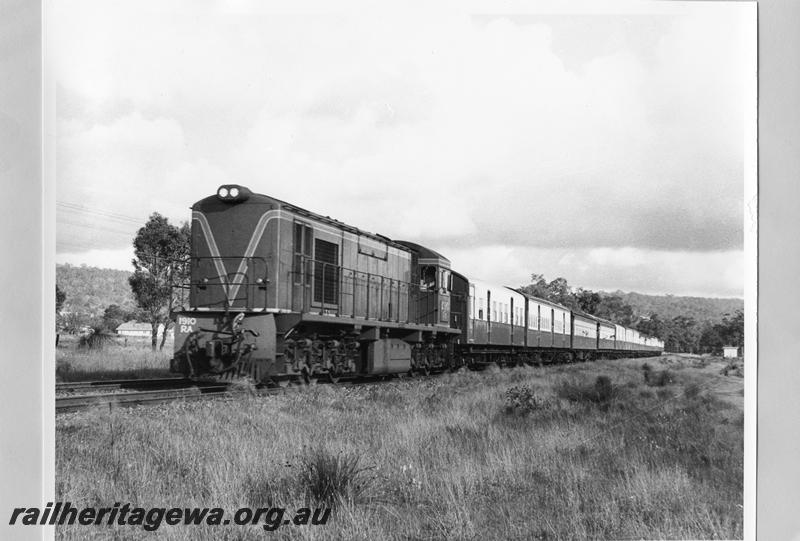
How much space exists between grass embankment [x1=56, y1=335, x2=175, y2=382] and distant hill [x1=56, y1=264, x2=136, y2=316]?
106 centimetres

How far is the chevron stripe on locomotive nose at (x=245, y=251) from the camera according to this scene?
40.3ft

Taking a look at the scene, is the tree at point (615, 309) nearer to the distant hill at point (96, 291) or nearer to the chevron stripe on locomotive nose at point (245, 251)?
the chevron stripe on locomotive nose at point (245, 251)

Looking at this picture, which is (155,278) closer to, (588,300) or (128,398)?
(128,398)

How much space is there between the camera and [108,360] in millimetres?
15992

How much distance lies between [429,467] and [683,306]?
6767 millimetres

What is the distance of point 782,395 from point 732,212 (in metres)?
2.09

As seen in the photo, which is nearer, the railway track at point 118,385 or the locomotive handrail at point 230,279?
the railway track at point 118,385

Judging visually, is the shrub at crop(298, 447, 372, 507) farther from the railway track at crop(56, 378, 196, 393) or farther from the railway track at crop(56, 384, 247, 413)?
the railway track at crop(56, 378, 196, 393)

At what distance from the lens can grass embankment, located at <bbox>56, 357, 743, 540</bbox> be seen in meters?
6.42

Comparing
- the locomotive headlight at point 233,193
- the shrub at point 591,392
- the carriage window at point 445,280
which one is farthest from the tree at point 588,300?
the locomotive headlight at point 233,193

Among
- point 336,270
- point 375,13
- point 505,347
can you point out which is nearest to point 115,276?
point 336,270

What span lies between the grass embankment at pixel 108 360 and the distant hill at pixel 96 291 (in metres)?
1.06

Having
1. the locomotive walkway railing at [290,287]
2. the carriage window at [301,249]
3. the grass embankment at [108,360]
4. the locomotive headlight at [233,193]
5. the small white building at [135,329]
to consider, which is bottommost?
the grass embankment at [108,360]

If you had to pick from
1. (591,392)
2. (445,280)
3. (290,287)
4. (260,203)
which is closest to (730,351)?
(591,392)
